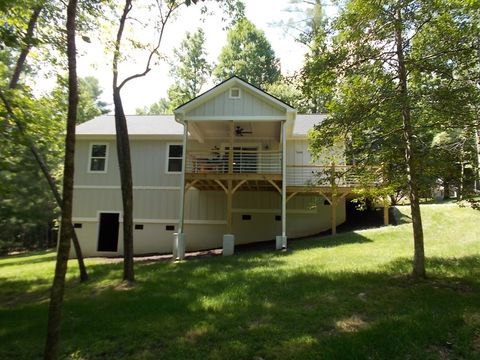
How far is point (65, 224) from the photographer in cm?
450

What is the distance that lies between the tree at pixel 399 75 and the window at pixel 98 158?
12357 millimetres

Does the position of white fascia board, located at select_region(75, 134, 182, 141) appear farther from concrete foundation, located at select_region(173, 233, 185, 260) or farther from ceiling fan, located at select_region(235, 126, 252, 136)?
concrete foundation, located at select_region(173, 233, 185, 260)

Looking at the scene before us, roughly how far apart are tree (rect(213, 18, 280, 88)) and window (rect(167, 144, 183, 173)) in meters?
20.8

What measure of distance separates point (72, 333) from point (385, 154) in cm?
645

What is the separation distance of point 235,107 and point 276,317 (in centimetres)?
964

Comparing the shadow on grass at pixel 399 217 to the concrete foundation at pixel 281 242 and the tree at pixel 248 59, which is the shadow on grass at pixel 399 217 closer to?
the concrete foundation at pixel 281 242

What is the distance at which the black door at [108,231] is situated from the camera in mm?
17078

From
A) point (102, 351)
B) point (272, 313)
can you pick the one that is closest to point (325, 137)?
point (272, 313)

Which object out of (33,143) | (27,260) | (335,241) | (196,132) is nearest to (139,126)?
(196,132)

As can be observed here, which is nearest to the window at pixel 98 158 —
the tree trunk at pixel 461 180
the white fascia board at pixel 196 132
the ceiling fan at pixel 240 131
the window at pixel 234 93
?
the white fascia board at pixel 196 132

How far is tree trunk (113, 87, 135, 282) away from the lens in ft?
32.2

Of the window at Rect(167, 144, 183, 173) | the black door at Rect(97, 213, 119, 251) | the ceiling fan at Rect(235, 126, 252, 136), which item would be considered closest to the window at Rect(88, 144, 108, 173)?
the black door at Rect(97, 213, 119, 251)

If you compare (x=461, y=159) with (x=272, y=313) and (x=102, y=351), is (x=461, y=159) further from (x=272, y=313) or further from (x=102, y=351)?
(x=102, y=351)

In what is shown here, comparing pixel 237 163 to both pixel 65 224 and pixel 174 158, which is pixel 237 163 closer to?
pixel 174 158
